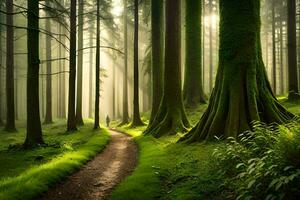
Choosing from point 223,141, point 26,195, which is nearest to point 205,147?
point 223,141

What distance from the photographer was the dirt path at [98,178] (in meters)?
8.35

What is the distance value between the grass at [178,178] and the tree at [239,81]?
86cm

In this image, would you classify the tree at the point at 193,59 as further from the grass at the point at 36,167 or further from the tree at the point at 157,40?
the grass at the point at 36,167

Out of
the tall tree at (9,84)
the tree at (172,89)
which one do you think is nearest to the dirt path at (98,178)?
the tree at (172,89)

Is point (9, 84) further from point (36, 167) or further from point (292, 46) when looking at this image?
point (292, 46)

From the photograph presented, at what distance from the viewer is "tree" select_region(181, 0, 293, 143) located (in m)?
10.7

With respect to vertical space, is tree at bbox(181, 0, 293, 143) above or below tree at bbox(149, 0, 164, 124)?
below

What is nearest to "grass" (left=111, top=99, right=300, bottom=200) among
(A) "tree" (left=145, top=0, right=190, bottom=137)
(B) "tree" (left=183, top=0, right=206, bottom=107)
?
(A) "tree" (left=145, top=0, right=190, bottom=137)

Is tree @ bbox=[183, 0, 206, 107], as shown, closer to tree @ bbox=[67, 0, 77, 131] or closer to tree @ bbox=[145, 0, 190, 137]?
tree @ bbox=[145, 0, 190, 137]

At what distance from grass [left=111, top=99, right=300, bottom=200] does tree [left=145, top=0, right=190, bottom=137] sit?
421cm

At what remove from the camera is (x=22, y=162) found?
38.2ft

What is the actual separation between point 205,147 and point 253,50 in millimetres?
3511

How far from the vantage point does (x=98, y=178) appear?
998 cm

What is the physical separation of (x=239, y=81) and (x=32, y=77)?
8.56 m
